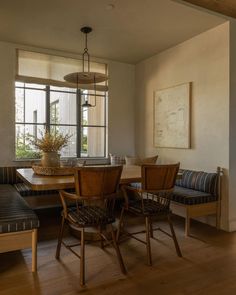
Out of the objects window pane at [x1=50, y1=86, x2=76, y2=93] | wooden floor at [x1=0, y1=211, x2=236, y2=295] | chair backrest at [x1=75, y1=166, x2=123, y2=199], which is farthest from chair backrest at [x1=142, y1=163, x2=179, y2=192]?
window pane at [x1=50, y1=86, x2=76, y2=93]

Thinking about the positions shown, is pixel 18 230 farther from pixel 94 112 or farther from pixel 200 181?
pixel 94 112

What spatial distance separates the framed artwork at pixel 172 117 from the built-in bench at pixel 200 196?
64cm

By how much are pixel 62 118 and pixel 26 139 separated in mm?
745

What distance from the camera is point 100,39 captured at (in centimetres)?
410

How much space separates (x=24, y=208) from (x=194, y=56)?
125 inches

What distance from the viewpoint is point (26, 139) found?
14.7ft

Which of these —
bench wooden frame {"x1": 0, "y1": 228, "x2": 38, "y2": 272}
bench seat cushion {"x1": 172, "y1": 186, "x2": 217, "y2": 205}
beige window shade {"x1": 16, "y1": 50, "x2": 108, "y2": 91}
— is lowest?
bench wooden frame {"x1": 0, "y1": 228, "x2": 38, "y2": 272}

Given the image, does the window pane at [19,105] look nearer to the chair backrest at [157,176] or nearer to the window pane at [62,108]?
the window pane at [62,108]

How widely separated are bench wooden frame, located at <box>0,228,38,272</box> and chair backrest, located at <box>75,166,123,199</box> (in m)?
0.62

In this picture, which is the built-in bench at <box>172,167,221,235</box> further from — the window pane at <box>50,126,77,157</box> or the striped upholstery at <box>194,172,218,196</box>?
the window pane at <box>50,126,77,157</box>

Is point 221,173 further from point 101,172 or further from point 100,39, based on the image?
point 100,39

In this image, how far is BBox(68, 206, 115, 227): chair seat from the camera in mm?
2267

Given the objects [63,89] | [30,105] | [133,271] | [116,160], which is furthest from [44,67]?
[133,271]

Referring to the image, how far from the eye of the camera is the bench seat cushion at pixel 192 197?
11.0 ft
